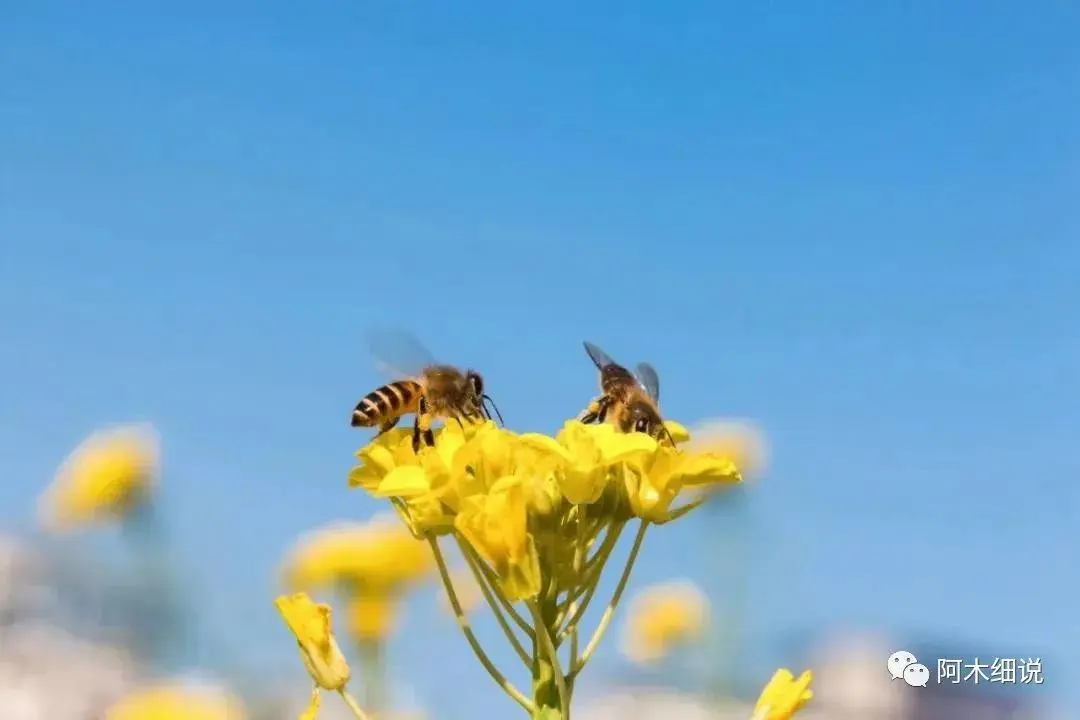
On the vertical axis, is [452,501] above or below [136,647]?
below

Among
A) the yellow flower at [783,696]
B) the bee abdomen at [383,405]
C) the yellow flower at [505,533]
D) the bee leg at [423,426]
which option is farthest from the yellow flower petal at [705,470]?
the bee abdomen at [383,405]

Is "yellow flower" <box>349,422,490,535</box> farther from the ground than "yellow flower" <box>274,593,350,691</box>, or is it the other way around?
"yellow flower" <box>349,422,490,535</box>

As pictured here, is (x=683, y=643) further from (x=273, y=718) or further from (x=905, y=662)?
(x=273, y=718)

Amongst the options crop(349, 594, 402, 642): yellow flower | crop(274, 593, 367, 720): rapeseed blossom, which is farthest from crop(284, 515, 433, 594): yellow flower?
crop(274, 593, 367, 720): rapeseed blossom

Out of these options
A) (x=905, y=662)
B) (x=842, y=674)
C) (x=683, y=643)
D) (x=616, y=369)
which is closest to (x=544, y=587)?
(x=616, y=369)

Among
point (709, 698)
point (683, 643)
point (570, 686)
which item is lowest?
point (570, 686)

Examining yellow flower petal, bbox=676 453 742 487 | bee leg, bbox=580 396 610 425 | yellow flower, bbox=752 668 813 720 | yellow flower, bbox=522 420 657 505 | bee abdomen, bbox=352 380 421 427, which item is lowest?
yellow flower, bbox=752 668 813 720

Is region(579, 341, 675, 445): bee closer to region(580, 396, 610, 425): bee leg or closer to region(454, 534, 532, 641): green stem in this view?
region(580, 396, 610, 425): bee leg

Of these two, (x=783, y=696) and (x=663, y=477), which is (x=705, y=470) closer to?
(x=663, y=477)

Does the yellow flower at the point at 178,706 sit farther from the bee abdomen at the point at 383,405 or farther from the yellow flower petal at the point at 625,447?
the yellow flower petal at the point at 625,447
